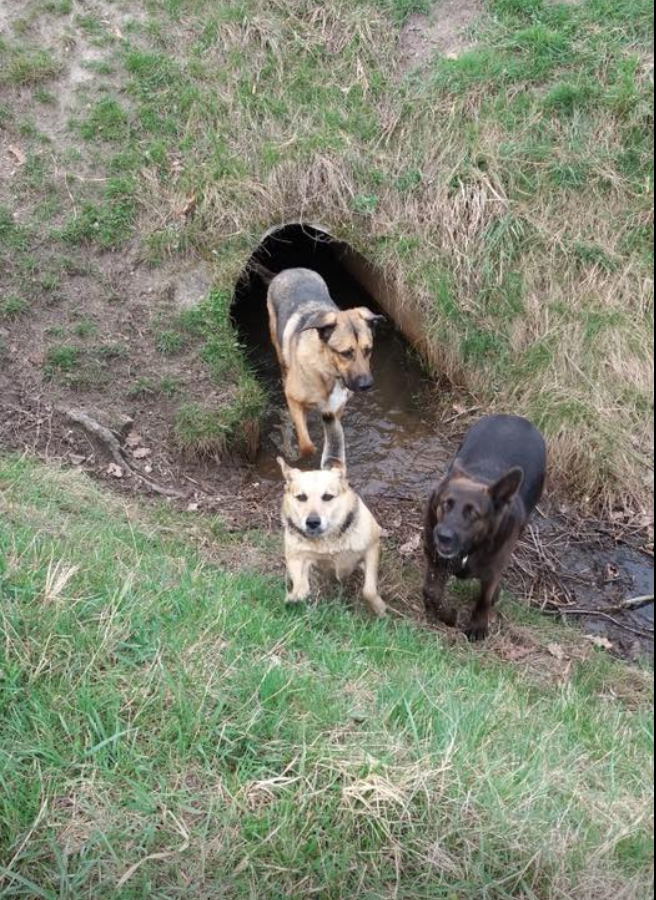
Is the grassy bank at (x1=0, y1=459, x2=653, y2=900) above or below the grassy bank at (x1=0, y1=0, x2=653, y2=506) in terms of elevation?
below

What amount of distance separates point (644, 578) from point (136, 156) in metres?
8.66

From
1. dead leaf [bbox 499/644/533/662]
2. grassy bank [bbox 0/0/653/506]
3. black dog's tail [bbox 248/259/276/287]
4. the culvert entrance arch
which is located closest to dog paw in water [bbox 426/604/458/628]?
dead leaf [bbox 499/644/533/662]

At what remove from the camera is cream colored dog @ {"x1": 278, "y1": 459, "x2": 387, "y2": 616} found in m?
5.22

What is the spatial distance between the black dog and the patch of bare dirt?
529cm

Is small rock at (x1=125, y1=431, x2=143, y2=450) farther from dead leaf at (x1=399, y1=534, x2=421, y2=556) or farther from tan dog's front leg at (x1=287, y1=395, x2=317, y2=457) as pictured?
dead leaf at (x1=399, y1=534, x2=421, y2=556)

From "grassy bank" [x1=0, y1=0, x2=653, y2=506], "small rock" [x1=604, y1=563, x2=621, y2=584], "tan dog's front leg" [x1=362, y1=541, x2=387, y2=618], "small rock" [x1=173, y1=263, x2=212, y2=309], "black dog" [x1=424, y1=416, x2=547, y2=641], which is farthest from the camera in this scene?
"small rock" [x1=173, y1=263, x2=212, y2=309]

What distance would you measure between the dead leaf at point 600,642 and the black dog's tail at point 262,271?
291 inches

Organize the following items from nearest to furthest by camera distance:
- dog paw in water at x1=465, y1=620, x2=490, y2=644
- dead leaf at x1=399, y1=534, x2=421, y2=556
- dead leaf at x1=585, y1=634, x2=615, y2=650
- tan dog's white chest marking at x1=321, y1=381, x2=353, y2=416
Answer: dead leaf at x1=585, y1=634, x2=615, y2=650, dog paw in water at x1=465, y1=620, x2=490, y2=644, dead leaf at x1=399, y1=534, x2=421, y2=556, tan dog's white chest marking at x1=321, y1=381, x2=353, y2=416

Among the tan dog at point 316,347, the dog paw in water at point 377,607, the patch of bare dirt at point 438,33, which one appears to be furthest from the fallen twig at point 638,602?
the patch of bare dirt at point 438,33

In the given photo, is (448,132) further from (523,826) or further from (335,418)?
(523,826)

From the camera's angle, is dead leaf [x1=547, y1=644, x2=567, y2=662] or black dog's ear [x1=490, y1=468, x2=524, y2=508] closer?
dead leaf [x1=547, y1=644, x2=567, y2=662]

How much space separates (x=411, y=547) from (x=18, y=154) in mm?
6278

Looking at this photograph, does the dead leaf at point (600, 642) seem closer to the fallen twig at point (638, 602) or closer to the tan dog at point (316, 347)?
the fallen twig at point (638, 602)

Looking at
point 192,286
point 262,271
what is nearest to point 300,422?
point 192,286
